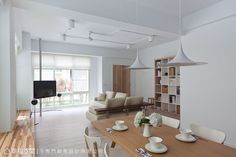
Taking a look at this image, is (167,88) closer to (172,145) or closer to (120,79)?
(120,79)

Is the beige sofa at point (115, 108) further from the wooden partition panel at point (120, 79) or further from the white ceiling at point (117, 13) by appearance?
the wooden partition panel at point (120, 79)

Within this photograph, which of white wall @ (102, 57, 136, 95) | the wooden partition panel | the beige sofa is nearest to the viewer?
the beige sofa

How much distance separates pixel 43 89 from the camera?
496 cm

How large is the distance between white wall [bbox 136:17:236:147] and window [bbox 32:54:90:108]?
200 inches

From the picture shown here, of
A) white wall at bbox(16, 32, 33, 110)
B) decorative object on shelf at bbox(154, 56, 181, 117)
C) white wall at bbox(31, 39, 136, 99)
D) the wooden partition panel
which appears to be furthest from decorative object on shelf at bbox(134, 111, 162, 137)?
the wooden partition panel

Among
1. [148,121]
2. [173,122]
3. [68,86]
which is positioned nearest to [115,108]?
[173,122]

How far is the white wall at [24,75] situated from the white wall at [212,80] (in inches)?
197

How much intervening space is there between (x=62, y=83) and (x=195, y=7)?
612 centimetres

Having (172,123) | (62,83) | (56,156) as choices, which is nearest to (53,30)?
(62,83)

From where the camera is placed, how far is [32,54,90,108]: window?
22.2 feet

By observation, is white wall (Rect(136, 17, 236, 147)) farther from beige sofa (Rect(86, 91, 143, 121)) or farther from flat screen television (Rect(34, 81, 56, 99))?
flat screen television (Rect(34, 81, 56, 99))

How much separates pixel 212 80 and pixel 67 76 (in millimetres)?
6045

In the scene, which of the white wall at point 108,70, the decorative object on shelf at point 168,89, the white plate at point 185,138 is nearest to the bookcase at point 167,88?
the decorative object on shelf at point 168,89

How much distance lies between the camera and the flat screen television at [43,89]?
4.73 m
